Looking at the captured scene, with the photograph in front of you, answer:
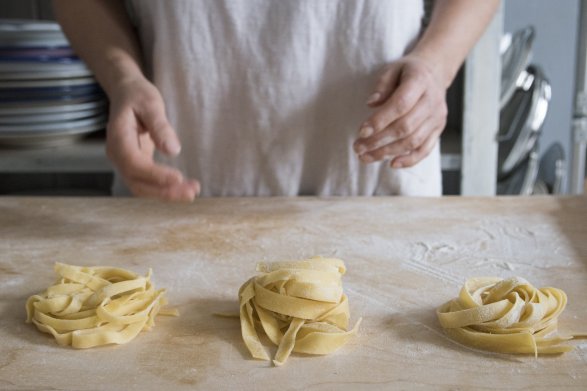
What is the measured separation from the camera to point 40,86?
5.56ft

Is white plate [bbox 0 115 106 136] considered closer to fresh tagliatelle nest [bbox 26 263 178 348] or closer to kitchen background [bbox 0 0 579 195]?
kitchen background [bbox 0 0 579 195]

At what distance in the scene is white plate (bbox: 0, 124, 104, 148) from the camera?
1.74 meters

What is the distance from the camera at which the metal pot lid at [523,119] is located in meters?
2.25

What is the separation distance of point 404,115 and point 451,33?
209mm

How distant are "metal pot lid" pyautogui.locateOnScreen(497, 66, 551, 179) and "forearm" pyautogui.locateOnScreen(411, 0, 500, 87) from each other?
3.36 feet

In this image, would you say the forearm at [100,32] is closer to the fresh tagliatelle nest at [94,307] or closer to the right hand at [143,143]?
the right hand at [143,143]

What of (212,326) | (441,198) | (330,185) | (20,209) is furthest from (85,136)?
(212,326)

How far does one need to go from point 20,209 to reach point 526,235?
77cm

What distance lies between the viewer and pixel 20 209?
1226 millimetres

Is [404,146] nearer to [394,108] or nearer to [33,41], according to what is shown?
[394,108]

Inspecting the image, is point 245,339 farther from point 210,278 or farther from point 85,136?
point 85,136

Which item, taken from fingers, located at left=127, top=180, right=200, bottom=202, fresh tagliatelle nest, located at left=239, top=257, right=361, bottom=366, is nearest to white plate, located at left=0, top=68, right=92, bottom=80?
fingers, located at left=127, top=180, right=200, bottom=202

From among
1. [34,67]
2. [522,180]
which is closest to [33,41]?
[34,67]

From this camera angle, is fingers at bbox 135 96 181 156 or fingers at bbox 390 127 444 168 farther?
fingers at bbox 390 127 444 168
